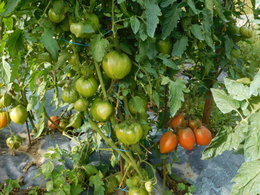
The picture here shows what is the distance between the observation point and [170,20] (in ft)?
3.67

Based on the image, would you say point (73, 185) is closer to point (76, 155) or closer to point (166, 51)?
A: point (76, 155)

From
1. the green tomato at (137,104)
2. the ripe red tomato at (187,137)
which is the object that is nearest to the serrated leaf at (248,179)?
the green tomato at (137,104)

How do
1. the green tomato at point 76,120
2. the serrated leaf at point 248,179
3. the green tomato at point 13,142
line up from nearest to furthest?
the serrated leaf at point 248,179, the green tomato at point 76,120, the green tomato at point 13,142

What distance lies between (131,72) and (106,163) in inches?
31.8

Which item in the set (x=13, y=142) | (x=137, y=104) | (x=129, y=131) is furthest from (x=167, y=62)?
(x=13, y=142)

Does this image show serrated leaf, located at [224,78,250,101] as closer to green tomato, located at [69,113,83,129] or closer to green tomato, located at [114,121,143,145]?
green tomato, located at [114,121,143,145]

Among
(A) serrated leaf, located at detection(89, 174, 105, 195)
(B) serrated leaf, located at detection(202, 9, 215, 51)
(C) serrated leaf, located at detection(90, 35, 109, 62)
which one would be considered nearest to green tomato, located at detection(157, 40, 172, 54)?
(B) serrated leaf, located at detection(202, 9, 215, 51)

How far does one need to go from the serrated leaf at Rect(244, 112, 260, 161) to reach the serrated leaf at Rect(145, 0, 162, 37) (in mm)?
438

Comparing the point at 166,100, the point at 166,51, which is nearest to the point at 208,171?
the point at 166,100

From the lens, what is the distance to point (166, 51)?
1.24 meters

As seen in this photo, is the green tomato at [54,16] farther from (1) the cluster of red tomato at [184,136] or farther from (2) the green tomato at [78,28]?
(1) the cluster of red tomato at [184,136]

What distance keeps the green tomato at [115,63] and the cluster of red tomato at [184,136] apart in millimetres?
528

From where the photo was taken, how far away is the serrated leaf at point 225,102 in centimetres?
99

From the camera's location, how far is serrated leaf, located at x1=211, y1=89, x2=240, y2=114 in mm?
985
